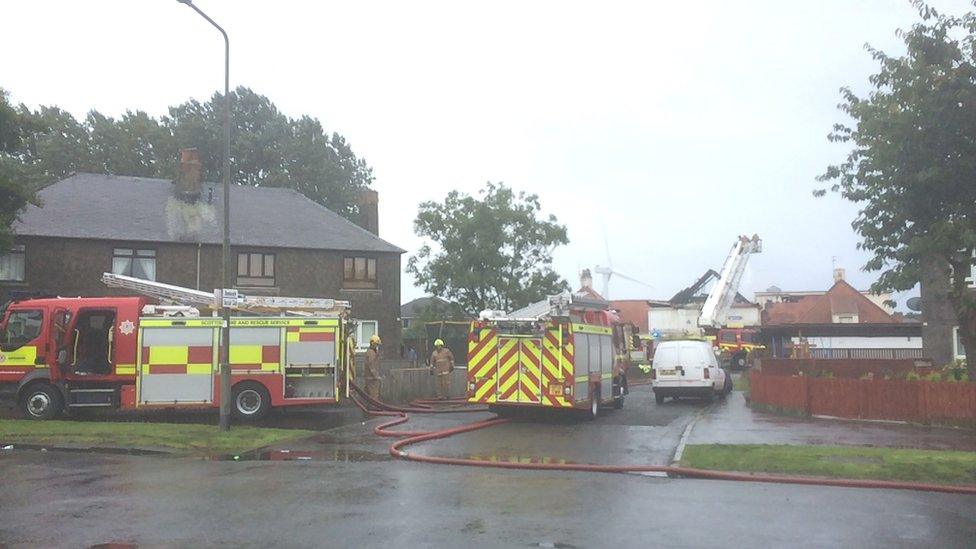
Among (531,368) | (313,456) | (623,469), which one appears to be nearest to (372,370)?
(531,368)

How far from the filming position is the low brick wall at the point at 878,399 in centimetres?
1568

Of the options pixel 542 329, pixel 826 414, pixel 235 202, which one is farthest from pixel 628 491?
pixel 235 202

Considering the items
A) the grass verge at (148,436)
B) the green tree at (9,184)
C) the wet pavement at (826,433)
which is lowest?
the wet pavement at (826,433)

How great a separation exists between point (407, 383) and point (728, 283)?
2266 centimetres

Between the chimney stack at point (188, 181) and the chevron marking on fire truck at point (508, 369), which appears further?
the chimney stack at point (188, 181)

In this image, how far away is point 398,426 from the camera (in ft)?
56.4

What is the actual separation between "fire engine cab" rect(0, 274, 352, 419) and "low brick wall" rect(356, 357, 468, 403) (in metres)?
3.59

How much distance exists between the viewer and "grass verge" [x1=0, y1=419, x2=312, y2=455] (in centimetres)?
1409

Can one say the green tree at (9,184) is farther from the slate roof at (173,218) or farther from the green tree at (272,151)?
the green tree at (272,151)

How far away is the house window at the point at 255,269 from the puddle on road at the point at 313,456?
20613 millimetres

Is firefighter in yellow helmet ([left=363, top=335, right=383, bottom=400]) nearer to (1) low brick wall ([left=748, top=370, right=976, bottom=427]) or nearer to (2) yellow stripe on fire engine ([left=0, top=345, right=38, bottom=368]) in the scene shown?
(2) yellow stripe on fire engine ([left=0, top=345, right=38, bottom=368])

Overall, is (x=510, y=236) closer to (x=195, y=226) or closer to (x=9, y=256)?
(x=195, y=226)

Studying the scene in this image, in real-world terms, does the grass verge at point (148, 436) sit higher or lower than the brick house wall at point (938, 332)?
lower

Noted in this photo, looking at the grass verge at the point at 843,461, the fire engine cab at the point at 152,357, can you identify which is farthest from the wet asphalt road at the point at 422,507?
the fire engine cab at the point at 152,357
